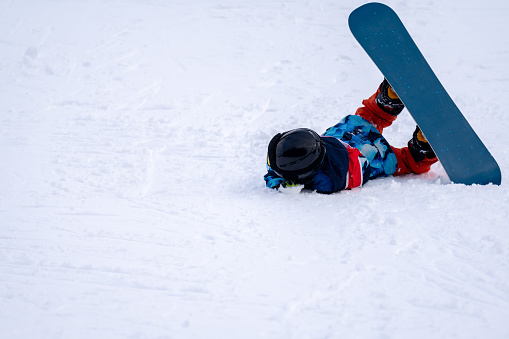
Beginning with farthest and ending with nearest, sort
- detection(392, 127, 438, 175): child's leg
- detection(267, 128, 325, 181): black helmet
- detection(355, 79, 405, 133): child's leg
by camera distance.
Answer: detection(355, 79, 405, 133): child's leg
detection(392, 127, 438, 175): child's leg
detection(267, 128, 325, 181): black helmet

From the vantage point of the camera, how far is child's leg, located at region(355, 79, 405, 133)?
140 inches

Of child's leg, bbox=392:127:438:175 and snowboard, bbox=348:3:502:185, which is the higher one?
snowboard, bbox=348:3:502:185

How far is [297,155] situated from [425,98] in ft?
3.32

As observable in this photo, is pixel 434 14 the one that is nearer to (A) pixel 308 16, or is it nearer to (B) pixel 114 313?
(A) pixel 308 16

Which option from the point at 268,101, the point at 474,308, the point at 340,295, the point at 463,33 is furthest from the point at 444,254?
the point at 463,33

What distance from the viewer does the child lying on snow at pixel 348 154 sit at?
119 inches

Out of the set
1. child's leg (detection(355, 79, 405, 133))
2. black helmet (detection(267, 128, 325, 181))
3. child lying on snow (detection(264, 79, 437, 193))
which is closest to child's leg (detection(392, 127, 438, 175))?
child lying on snow (detection(264, 79, 437, 193))

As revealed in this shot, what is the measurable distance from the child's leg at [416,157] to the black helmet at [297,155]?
708mm

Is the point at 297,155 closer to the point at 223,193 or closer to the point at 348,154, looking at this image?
the point at 348,154

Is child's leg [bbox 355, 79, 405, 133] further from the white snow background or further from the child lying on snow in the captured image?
the white snow background

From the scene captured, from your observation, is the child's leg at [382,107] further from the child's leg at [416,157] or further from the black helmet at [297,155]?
the black helmet at [297,155]

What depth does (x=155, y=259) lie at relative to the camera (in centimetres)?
249

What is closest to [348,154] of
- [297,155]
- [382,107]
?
[297,155]

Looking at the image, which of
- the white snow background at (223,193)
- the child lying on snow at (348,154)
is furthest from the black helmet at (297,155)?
the white snow background at (223,193)
